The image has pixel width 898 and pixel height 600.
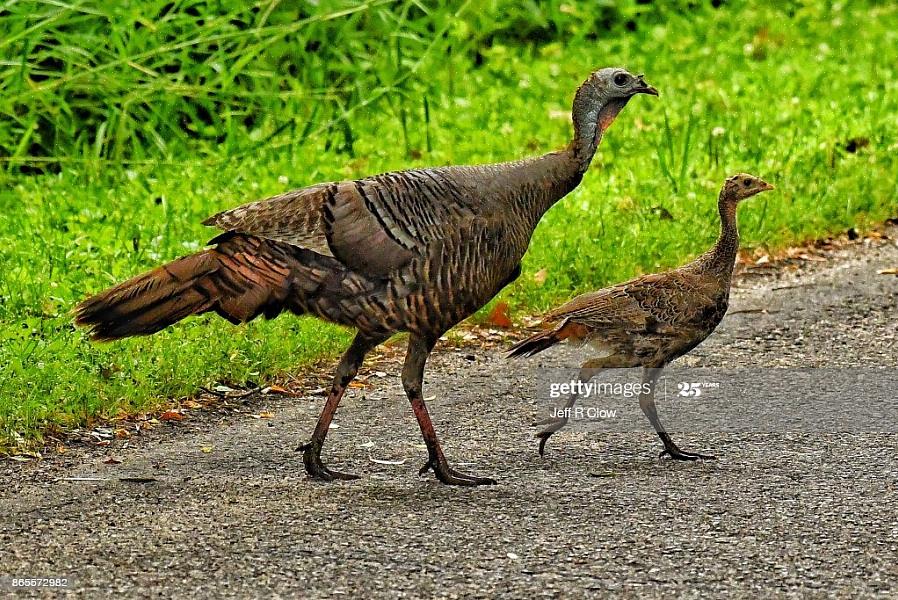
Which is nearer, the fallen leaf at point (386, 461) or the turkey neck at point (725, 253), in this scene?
the fallen leaf at point (386, 461)

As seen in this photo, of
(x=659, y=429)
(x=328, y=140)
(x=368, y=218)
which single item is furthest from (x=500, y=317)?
(x=328, y=140)

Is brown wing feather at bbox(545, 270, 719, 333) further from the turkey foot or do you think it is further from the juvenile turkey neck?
the turkey foot

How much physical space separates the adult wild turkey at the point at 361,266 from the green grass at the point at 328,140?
0.96 meters

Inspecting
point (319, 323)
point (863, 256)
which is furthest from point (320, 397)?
point (863, 256)

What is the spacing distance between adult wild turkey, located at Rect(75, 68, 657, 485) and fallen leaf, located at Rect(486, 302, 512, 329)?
171 centimetres

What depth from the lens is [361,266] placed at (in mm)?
4988

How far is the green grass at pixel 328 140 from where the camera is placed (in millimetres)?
6715

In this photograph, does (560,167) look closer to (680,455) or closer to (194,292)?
(680,455)

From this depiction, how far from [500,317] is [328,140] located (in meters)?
2.41

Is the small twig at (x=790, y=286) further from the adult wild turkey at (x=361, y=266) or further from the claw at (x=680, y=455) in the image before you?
the adult wild turkey at (x=361, y=266)

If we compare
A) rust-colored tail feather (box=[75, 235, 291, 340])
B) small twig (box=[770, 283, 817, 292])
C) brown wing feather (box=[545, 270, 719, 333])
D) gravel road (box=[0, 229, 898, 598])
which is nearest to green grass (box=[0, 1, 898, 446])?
small twig (box=[770, 283, 817, 292])

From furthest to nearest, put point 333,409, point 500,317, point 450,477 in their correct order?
point 500,317 < point 333,409 < point 450,477

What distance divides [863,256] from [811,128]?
58.7 inches

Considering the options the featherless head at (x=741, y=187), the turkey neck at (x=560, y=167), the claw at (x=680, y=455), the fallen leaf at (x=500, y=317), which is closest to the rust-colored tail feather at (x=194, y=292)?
the turkey neck at (x=560, y=167)
